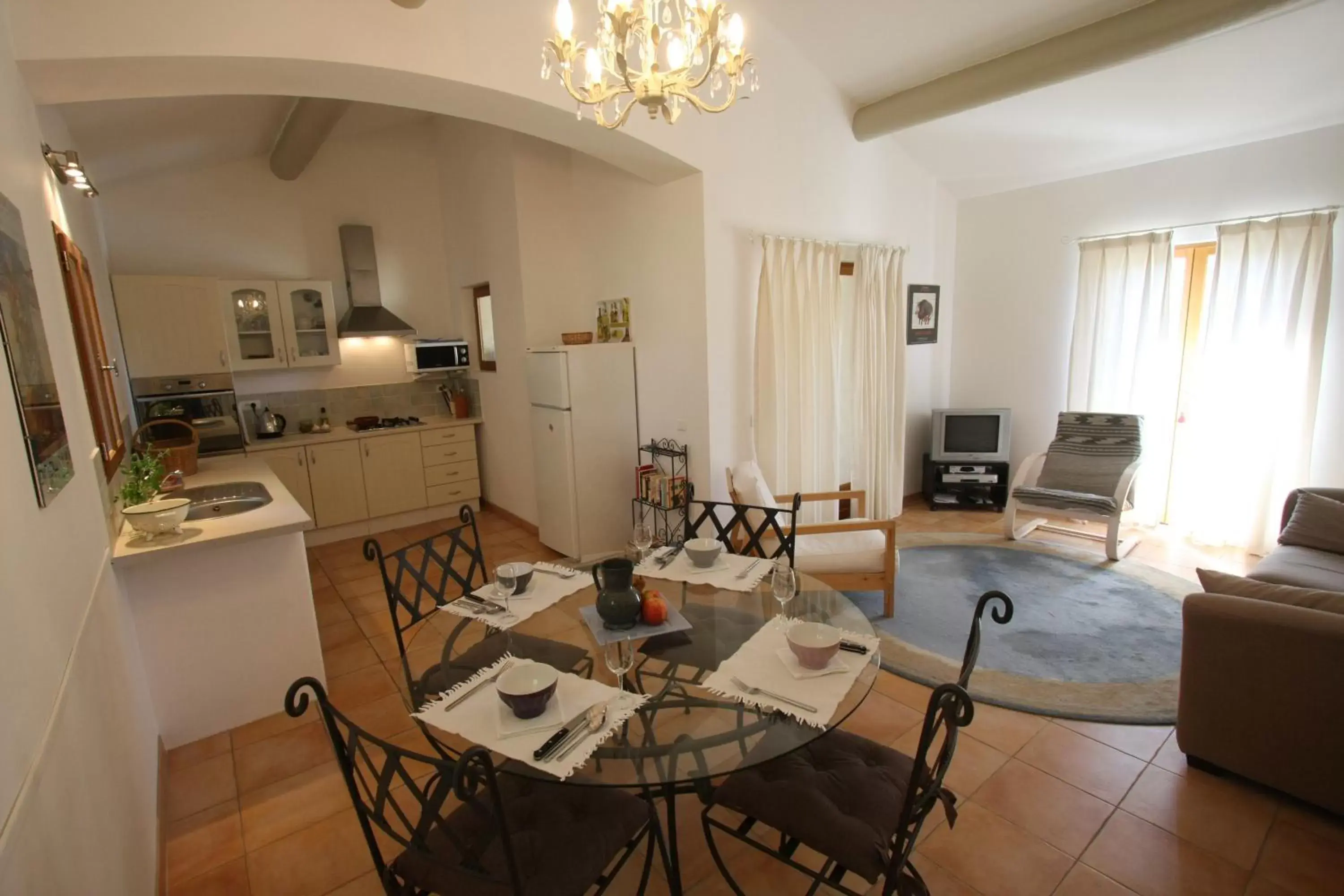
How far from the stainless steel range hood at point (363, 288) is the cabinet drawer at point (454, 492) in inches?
54.7

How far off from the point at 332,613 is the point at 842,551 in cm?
311

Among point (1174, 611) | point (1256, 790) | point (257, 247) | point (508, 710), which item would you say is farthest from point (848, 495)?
point (257, 247)

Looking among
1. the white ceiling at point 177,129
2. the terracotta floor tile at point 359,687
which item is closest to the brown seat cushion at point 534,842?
the terracotta floor tile at point 359,687

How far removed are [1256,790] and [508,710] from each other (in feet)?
8.58

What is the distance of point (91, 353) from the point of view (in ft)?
7.66

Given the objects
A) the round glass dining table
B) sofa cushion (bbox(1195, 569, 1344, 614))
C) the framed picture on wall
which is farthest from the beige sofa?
the framed picture on wall

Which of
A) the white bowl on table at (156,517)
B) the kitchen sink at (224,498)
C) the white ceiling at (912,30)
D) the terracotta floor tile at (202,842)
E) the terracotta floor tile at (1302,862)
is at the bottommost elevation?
the terracotta floor tile at (1302,862)

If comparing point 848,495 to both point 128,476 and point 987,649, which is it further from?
point 128,476

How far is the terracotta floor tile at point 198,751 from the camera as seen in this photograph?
2418 mm

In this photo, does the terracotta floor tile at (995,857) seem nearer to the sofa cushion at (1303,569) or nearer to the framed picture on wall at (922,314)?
the sofa cushion at (1303,569)

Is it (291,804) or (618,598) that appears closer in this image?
→ (618,598)

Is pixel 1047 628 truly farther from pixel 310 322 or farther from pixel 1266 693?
pixel 310 322

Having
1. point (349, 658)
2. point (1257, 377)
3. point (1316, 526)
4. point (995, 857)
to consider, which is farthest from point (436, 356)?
point (1257, 377)

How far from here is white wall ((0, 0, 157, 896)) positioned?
979mm
